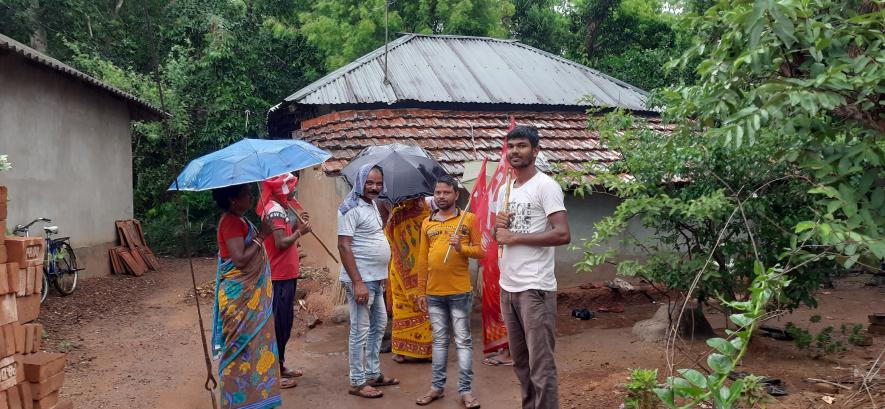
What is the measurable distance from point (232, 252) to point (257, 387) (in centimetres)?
91

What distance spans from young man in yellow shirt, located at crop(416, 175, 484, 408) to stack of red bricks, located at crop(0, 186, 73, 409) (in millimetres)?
2439

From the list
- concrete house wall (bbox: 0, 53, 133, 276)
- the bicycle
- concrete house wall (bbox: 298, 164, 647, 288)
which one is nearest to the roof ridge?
concrete house wall (bbox: 298, 164, 647, 288)

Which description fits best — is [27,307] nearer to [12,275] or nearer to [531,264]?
[12,275]

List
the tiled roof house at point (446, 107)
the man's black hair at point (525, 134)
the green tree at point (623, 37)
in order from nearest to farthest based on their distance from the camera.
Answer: the man's black hair at point (525, 134) → the tiled roof house at point (446, 107) → the green tree at point (623, 37)

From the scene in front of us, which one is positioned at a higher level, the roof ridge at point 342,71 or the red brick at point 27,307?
the roof ridge at point 342,71

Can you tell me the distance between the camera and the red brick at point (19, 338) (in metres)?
3.79

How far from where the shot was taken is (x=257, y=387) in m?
4.14

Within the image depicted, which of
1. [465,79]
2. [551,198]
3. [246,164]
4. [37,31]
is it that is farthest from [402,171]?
[37,31]

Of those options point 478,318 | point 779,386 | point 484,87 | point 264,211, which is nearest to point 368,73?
point 484,87

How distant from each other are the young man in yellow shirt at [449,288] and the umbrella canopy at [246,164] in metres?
1.00

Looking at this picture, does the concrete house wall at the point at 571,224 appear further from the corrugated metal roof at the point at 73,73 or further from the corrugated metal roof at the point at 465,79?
the corrugated metal roof at the point at 73,73

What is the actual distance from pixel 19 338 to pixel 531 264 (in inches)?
122

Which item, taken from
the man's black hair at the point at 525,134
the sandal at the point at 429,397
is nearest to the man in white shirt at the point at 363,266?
the sandal at the point at 429,397

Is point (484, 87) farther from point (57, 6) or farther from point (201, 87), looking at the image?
point (57, 6)
